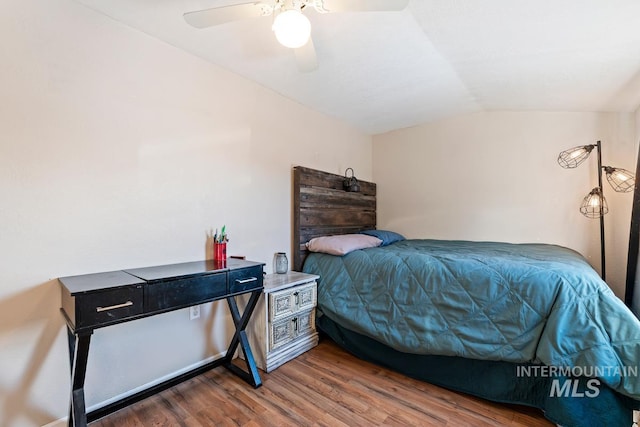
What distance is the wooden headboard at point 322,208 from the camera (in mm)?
2766

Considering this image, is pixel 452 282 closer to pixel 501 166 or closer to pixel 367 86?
pixel 367 86

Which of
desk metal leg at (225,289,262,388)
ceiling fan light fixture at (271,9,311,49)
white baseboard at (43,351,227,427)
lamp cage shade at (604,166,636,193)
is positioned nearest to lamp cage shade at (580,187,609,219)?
lamp cage shade at (604,166,636,193)

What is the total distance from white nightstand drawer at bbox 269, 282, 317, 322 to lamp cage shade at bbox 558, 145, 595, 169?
2802mm

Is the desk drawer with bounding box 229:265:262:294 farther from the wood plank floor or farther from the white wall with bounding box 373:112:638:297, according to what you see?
the white wall with bounding box 373:112:638:297

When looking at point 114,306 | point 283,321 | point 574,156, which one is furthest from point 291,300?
point 574,156

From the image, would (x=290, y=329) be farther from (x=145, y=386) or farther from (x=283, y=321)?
(x=145, y=386)

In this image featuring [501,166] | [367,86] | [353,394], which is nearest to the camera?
[353,394]

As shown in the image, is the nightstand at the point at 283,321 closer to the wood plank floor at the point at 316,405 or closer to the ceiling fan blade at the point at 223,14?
the wood plank floor at the point at 316,405

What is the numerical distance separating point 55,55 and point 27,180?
65 cm

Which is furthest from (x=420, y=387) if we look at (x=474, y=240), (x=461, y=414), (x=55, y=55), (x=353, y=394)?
(x=55, y=55)

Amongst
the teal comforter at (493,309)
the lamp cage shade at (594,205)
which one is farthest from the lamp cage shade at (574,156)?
the teal comforter at (493,309)

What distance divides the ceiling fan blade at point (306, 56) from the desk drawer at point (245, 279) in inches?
50.7

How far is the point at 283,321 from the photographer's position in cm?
221

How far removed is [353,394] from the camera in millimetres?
1818
